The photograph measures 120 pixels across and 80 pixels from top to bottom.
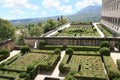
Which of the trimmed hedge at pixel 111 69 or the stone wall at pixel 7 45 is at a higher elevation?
the stone wall at pixel 7 45

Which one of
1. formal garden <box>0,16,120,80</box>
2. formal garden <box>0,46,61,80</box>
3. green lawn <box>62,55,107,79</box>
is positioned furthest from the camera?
formal garden <box>0,46,61,80</box>

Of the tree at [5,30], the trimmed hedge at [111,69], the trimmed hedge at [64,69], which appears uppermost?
the tree at [5,30]

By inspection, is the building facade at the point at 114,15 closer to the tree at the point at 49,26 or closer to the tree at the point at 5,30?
the tree at the point at 49,26

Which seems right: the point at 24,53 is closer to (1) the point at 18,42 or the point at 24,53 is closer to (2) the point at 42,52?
(2) the point at 42,52

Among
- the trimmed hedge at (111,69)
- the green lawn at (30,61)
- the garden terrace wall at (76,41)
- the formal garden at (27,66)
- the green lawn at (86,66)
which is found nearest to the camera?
the trimmed hedge at (111,69)

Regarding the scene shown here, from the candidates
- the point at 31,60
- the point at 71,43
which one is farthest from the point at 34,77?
the point at 71,43

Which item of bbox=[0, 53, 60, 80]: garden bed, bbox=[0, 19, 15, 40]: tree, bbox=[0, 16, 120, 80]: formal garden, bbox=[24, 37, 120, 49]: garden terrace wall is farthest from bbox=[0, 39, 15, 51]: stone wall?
bbox=[0, 19, 15, 40]: tree

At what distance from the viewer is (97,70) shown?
18.4m

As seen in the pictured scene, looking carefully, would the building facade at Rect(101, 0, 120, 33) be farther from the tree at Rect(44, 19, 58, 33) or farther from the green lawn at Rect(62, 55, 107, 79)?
the tree at Rect(44, 19, 58, 33)

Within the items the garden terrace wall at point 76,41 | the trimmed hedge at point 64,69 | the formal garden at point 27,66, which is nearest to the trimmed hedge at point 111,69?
the trimmed hedge at point 64,69

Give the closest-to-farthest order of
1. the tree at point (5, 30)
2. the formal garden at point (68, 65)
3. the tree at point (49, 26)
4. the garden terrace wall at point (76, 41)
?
the formal garden at point (68, 65), the garden terrace wall at point (76, 41), the tree at point (5, 30), the tree at point (49, 26)

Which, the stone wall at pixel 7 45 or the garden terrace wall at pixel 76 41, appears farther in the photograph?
the garden terrace wall at pixel 76 41

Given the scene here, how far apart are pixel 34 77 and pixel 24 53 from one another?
917 centimetres

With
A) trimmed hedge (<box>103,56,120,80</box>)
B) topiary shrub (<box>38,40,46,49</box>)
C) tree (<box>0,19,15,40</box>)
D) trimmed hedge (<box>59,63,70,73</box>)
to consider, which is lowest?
trimmed hedge (<box>59,63,70,73</box>)
